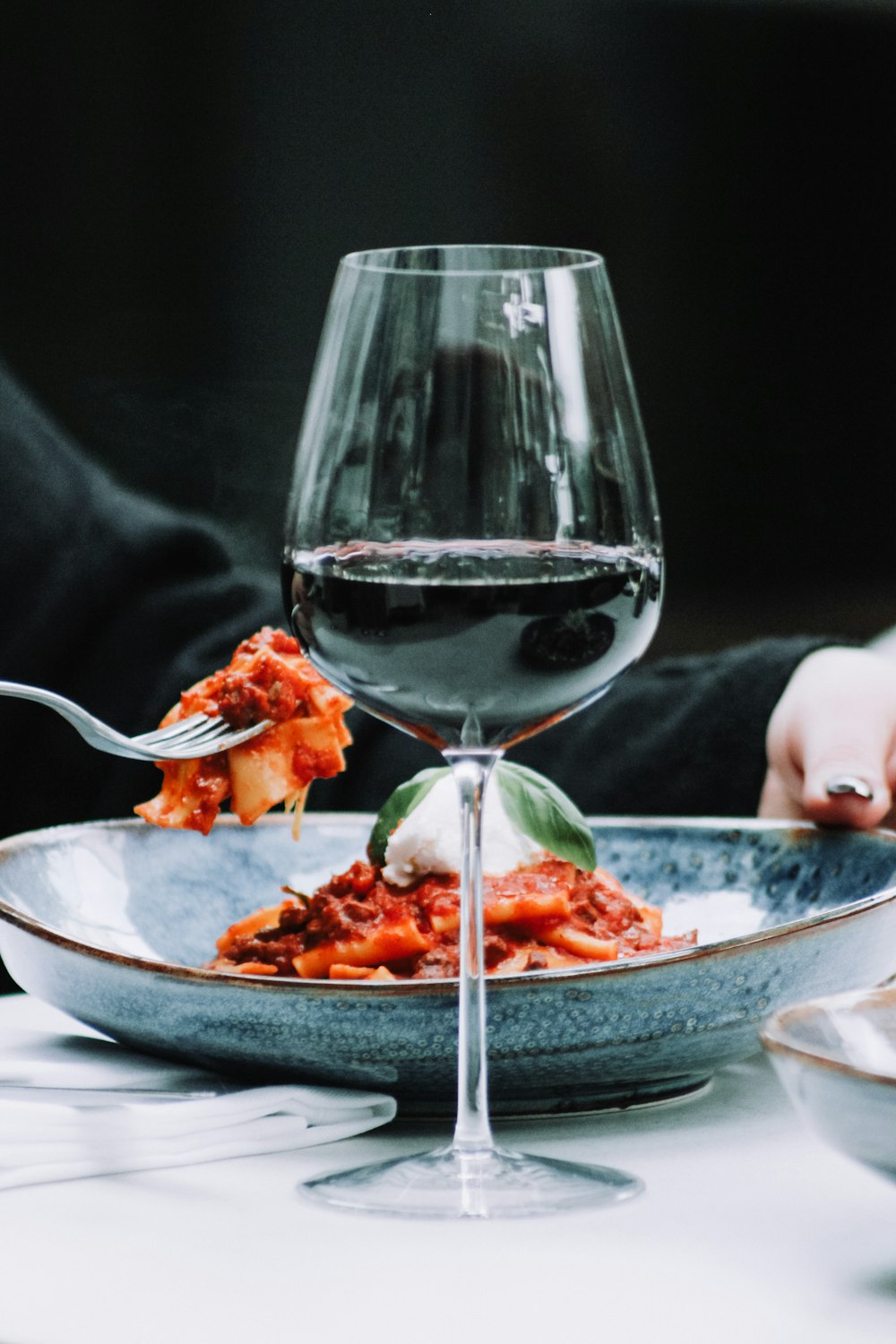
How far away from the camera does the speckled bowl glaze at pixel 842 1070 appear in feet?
1.60

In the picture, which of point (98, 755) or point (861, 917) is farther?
point (98, 755)

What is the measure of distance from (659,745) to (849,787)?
534 millimetres

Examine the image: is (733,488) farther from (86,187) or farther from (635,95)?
(86,187)

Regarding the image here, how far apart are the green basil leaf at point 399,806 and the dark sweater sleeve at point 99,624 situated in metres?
0.88

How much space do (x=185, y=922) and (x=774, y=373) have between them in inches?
186

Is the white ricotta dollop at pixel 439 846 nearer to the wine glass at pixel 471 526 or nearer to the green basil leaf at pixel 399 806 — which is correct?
the green basil leaf at pixel 399 806

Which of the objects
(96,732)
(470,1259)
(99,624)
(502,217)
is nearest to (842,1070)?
(470,1259)

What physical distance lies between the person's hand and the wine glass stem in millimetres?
358

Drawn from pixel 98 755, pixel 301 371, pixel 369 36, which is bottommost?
pixel 98 755

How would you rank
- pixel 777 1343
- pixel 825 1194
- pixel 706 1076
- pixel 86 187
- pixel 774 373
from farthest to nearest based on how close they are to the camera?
pixel 774 373 → pixel 86 187 → pixel 706 1076 → pixel 825 1194 → pixel 777 1343

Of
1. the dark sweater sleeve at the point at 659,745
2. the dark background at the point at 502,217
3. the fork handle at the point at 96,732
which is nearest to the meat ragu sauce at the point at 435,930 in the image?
the fork handle at the point at 96,732

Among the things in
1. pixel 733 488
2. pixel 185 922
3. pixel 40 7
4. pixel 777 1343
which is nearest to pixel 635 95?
pixel 733 488

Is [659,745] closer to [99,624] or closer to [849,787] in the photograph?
[849,787]

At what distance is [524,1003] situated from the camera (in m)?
0.65
